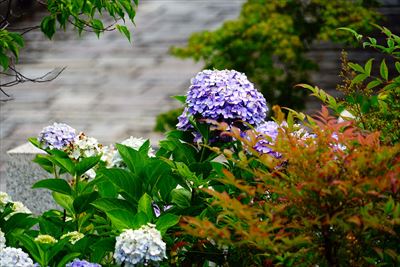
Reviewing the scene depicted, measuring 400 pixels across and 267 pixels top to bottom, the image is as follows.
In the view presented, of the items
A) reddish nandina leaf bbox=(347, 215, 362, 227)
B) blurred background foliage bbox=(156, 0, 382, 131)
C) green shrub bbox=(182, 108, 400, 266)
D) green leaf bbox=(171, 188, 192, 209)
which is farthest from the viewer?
blurred background foliage bbox=(156, 0, 382, 131)

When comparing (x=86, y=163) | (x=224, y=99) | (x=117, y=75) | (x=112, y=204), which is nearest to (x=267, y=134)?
(x=224, y=99)

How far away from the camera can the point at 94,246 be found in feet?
11.0

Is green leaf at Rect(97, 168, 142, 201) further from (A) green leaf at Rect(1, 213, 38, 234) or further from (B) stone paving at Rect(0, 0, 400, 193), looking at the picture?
(B) stone paving at Rect(0, 0, 400, 193)

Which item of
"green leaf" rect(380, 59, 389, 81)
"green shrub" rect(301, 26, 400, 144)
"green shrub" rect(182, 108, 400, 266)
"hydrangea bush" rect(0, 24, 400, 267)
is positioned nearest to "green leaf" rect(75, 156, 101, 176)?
"hydrangea bush" rect(0, 24, 400, 267)

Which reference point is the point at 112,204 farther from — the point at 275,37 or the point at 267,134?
the point at 275,37

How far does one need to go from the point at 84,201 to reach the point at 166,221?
56cm

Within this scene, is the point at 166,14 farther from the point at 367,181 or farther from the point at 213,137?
the point at 367,181

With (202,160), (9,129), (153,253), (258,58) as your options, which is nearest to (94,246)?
(153,253)

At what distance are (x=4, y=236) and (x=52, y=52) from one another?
410 inches

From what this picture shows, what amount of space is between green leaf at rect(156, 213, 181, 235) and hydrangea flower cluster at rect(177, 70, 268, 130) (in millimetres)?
486

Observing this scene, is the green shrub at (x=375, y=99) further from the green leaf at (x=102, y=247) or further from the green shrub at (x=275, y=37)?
the green shrub at (x=275, y=37)

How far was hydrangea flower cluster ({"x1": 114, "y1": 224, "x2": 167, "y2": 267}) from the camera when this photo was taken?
3023 mm

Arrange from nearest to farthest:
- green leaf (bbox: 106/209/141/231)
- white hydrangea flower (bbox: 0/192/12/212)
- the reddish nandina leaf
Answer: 1. the reddish nandina leaf
2. green leaf (bbox: 106/209/141/231)
3. white hydrangea flower (bbox: 0/192/12/212)

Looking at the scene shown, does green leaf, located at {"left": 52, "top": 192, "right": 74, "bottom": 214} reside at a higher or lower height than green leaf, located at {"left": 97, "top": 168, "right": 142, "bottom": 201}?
lower
